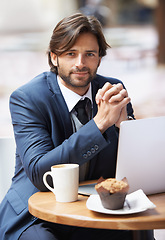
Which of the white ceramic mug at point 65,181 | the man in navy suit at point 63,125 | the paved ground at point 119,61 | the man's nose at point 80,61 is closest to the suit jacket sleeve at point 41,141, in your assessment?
the man in navy suit at point 63,125

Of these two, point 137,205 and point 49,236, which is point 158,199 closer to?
point 137,205

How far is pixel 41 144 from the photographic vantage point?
1.45 meters

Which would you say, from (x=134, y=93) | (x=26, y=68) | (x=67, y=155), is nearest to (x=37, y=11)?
(x=26, y=68)

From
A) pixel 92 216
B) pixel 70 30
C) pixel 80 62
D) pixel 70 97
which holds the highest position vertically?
pixel 70 30

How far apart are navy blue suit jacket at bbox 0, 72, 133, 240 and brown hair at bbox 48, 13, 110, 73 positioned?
0.15 meters

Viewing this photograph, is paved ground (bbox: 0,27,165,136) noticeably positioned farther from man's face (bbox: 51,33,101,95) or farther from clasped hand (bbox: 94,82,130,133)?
clasped hand (bbox: 94,82,130,133)

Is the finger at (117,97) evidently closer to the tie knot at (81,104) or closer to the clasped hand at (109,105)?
the clasped hand at (109,105)

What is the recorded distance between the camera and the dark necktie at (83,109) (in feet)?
5.43

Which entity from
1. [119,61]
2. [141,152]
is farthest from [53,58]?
[119,61]

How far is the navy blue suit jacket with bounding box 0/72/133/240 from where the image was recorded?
1.38 metres

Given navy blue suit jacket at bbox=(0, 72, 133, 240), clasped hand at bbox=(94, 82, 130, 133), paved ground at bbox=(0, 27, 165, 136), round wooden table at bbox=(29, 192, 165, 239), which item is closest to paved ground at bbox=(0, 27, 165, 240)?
paved ground at bbox=(0, 27, 165, 136)

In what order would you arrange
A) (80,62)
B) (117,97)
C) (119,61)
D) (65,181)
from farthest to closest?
(119,61) → (80,62) → (117,97) → (65,181)

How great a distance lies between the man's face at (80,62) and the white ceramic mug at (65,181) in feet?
1.53

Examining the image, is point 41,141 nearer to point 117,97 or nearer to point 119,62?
point 117,97
